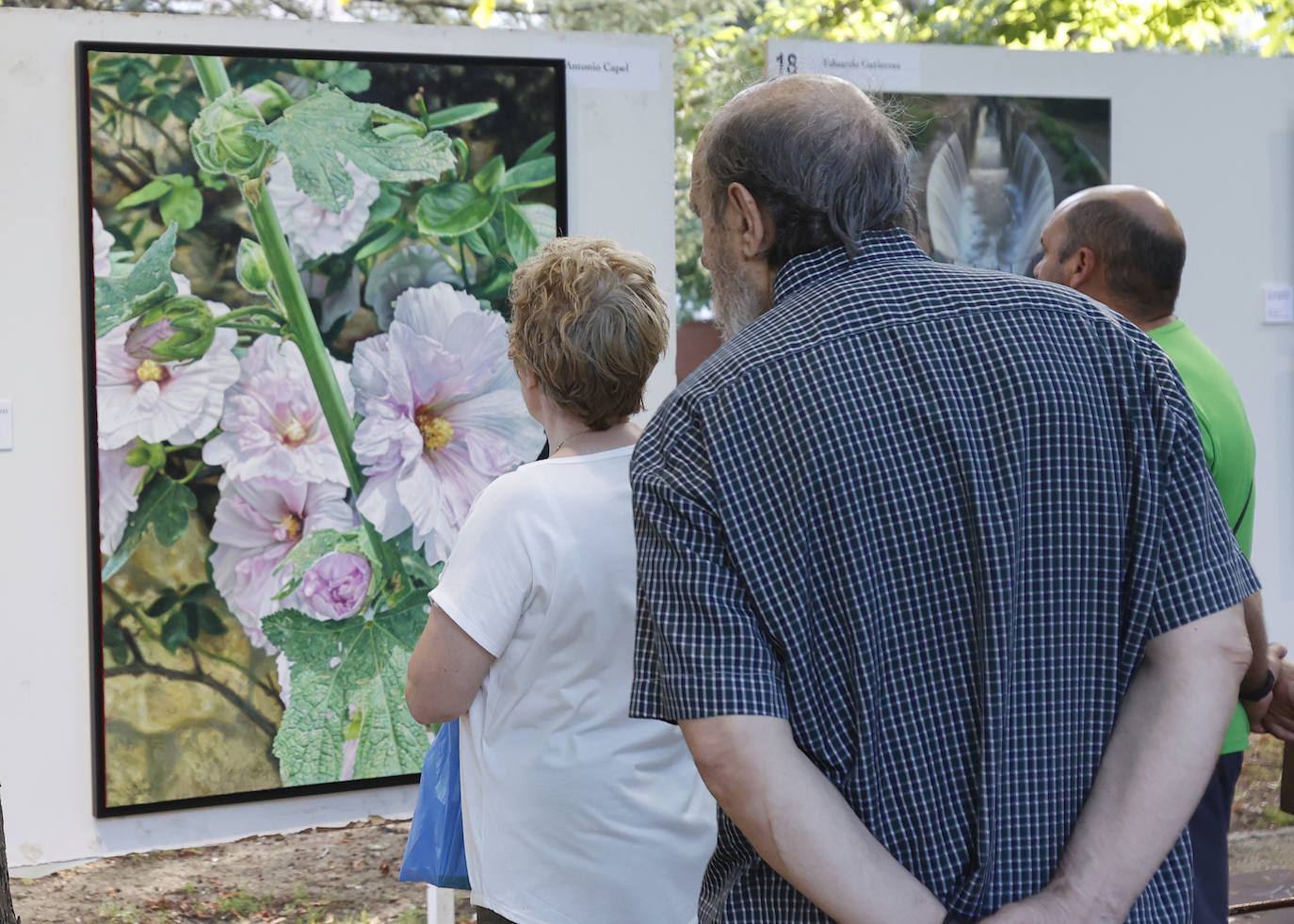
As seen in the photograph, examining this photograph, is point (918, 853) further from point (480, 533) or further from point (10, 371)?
point (10, 371)

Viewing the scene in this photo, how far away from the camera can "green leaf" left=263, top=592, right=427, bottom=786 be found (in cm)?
390

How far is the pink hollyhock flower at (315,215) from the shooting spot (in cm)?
381

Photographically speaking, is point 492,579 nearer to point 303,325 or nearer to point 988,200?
point 303,325

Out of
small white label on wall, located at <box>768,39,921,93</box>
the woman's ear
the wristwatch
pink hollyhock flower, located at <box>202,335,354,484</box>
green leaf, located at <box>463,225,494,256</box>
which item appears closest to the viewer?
the woman's ear

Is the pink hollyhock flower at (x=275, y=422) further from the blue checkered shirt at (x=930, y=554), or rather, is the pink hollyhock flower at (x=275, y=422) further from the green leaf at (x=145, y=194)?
the blue checkered shirt at (x=930, y=554)

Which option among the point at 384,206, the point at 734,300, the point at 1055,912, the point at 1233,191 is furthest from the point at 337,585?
the point at 1233,191

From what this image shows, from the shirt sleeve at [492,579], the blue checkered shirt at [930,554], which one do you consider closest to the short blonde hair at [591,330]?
the shirt sleeve at [492,579]

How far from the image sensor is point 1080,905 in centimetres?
121

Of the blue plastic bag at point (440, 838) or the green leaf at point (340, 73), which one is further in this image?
the green leaf at point (340, 73)

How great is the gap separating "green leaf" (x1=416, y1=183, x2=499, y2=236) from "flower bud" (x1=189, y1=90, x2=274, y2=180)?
0.48m

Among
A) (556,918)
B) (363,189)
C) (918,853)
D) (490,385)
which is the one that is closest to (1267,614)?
(490,385)

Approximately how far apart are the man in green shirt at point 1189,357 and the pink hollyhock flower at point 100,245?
2507 mm

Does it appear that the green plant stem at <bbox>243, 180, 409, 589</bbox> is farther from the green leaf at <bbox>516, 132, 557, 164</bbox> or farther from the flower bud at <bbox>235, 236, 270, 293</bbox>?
the green leaf at <bbox>516, 132, 557, 164</bbox>

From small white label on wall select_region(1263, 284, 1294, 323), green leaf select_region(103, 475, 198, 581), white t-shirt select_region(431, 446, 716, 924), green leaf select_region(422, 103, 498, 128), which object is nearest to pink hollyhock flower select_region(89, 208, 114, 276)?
green leaf select_region(103, 475, 198, 581)
